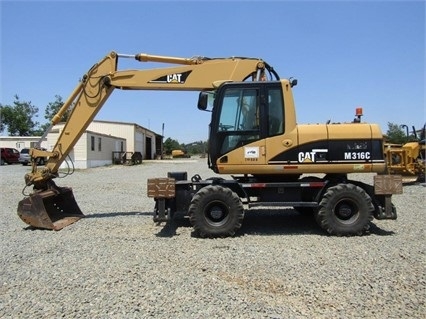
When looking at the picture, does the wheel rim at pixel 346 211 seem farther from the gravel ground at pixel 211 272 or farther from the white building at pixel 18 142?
the white building at pixel 18 142

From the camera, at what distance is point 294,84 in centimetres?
768

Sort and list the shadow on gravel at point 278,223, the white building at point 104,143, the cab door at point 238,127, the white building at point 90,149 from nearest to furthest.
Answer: the cab door at point 238,127 → the shadow on gravel at point 278,223 → the white building at point 90,149 → the white building at point 104,143

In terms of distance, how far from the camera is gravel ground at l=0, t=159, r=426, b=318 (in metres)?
4.18

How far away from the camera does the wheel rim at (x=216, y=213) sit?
737 cm

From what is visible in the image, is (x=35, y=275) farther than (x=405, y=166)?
No

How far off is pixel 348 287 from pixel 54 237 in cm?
536

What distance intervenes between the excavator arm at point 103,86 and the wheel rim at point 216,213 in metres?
2.54

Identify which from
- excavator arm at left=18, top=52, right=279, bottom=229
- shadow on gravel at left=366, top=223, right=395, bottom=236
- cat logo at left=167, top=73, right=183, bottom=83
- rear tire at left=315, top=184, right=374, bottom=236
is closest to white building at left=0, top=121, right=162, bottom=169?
excavator arm at left=18, top=52, right=279, bottom=229

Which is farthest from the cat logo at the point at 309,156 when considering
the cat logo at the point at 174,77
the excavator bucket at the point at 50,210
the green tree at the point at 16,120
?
the green tree at the point at 16,120

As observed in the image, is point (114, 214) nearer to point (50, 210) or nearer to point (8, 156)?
point (50, 210)

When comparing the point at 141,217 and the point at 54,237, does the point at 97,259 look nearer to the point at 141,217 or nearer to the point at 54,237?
the point at 54,237

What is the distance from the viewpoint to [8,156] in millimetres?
36156

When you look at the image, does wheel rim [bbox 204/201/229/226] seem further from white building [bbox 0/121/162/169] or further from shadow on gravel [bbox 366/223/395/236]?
white building [bbox 0/121/162/169]

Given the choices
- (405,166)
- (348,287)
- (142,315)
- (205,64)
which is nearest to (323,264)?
Answer: (348,287)
